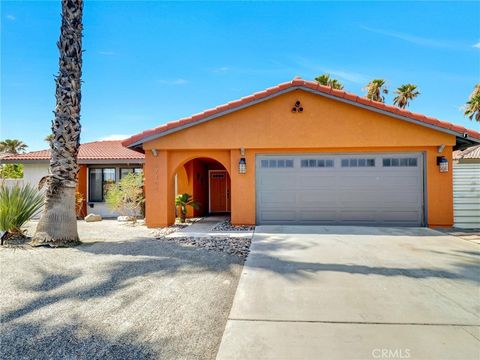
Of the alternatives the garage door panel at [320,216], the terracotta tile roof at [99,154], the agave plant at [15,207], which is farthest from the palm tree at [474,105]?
the agave plant at [15,207]

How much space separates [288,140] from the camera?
10258 mm

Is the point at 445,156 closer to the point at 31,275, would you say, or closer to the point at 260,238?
the point at 260,238

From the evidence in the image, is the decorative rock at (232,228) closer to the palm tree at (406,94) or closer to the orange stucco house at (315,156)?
the orange stucco house at (315,156)

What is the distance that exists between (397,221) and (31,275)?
36.6 feet

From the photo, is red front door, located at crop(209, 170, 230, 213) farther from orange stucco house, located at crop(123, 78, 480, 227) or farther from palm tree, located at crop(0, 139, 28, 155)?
palm tree, located at crop(0, 139, 28, 155)

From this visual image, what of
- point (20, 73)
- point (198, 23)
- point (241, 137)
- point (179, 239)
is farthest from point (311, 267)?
point (20, 73)

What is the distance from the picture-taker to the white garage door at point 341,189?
10.3 m

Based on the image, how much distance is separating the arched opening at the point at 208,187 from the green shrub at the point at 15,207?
6.57 meters

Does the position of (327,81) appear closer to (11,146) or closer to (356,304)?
(356,304)

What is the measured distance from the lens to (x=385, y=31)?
42.5ft

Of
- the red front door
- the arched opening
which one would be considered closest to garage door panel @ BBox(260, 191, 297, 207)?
the arched opening

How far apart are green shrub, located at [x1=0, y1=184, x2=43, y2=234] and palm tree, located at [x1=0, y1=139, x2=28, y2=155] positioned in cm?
3569

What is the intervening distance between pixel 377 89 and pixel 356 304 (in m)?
30.9

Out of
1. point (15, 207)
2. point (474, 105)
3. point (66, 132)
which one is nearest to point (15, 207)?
point (15, 207)
